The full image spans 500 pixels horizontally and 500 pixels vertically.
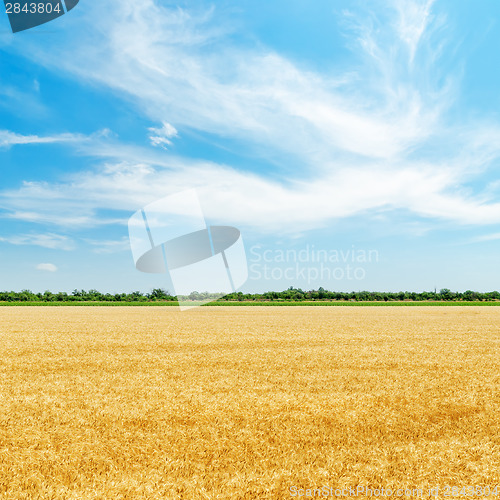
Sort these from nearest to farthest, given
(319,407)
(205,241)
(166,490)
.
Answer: (166,490) → (319,407) → (205,241)

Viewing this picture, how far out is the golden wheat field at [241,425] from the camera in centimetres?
506

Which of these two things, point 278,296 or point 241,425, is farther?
point 278,296

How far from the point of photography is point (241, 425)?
679cm

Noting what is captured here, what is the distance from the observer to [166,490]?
4.81 meters

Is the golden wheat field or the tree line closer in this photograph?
the golden wheat field

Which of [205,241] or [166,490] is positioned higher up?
[205,241]

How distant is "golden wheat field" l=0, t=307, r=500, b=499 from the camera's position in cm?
506

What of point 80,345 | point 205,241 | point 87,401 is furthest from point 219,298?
point 87,401

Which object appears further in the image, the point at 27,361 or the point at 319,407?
the point at 27,361

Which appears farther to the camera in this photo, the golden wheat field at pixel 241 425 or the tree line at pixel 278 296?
the tree line at pixel 278 296

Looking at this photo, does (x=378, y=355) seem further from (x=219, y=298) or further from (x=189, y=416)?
→ (x=219, y=298)

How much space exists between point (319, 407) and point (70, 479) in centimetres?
445

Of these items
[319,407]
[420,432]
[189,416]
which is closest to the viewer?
[420,432]

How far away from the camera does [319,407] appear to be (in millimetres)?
7719
